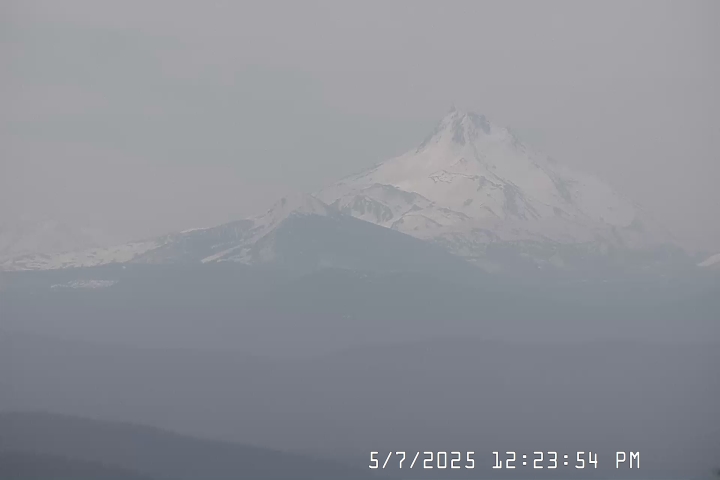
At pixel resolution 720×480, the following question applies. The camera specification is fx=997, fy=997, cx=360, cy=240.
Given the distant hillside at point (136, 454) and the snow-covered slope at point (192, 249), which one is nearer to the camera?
the distant hillside at point (136, 454)

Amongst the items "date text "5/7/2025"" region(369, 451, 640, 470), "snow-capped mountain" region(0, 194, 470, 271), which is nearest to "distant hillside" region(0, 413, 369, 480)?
"date text "5/7/2025"" region(369, 451, 640, 470)

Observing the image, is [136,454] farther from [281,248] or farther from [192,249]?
[281,248]

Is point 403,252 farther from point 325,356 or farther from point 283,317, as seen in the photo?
point 325,356

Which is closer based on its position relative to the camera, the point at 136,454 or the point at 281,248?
the point at 136,454

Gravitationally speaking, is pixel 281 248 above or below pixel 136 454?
above

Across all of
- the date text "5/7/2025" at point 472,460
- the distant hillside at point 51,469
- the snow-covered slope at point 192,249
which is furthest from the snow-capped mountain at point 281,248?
the distant hillside at point 51,469

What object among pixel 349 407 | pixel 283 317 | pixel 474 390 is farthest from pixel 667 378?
Answer: pixel 283 317

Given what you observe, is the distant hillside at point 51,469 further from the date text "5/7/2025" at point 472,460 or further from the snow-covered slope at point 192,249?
the snow-covered slope at point 192,249

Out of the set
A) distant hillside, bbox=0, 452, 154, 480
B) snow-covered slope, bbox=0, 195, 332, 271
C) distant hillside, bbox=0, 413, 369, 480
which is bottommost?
distant hillside, bbox=0, 452, 154, 480

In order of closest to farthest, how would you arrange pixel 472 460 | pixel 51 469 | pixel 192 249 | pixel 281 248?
pixel 51 469 → pixel 472 460 → pixel 192 249 → pixel 281 248

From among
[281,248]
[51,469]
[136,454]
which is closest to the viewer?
[51,469]

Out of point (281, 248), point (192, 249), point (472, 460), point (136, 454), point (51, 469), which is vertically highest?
point (281, 248)

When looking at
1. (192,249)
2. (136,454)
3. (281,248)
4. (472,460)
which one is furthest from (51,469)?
(281,248)

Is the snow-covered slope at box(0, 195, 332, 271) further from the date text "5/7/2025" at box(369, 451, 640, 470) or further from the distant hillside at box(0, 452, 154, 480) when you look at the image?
the date text "5/7/2025" at box(369, 451, 640, 470)
